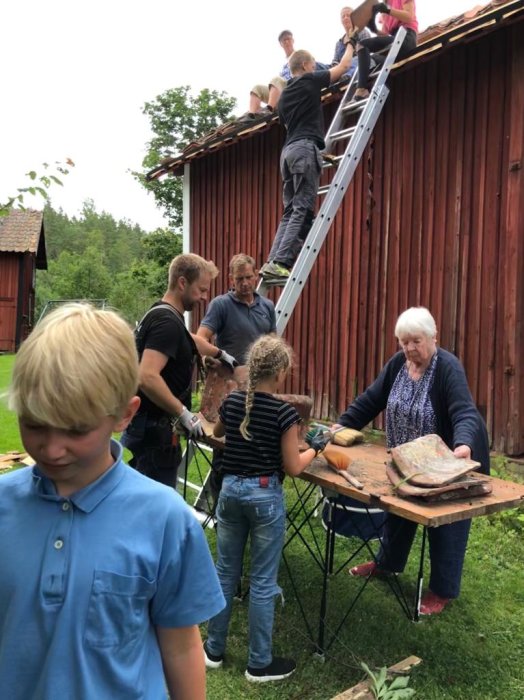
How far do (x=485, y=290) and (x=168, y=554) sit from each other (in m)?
5.74

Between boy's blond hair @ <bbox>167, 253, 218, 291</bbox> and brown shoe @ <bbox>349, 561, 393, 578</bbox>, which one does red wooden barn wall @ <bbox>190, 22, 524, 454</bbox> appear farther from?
boy's blond hair @ <bbox>167, 253, 218, 291</bbox>

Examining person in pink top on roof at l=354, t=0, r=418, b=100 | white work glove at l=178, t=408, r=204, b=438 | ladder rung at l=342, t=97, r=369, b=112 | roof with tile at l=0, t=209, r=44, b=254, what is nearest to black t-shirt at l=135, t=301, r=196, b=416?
white work glove at l=178, t=408, r=204, b=438

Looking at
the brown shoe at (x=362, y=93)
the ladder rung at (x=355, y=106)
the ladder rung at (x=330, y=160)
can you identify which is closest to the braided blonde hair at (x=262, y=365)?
the ladder rung at (x=330, y=160)

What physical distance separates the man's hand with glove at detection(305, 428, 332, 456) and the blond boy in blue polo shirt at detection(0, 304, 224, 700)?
75.2 inches

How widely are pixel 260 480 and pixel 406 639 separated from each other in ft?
4.75

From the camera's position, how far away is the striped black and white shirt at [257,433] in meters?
2.90

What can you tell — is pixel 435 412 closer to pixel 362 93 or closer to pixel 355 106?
pixel 355 106

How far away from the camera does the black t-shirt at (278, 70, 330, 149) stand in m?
5.12

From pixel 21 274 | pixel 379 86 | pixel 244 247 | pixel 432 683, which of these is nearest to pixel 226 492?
pixel 432 683

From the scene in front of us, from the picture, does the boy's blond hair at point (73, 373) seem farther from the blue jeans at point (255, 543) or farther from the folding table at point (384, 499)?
the blue jeans at point (255, 543)

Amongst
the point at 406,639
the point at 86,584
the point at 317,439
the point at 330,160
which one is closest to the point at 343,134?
the point at 330,160

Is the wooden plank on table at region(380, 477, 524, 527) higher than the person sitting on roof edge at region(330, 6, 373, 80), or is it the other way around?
the person sitting on roof edge at region(330, 6, 373, 80)

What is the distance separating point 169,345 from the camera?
10.2 feet

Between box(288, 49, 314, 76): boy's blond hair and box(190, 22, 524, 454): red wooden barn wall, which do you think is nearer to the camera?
box(288, 49, 314, 76): boy's blond hair
